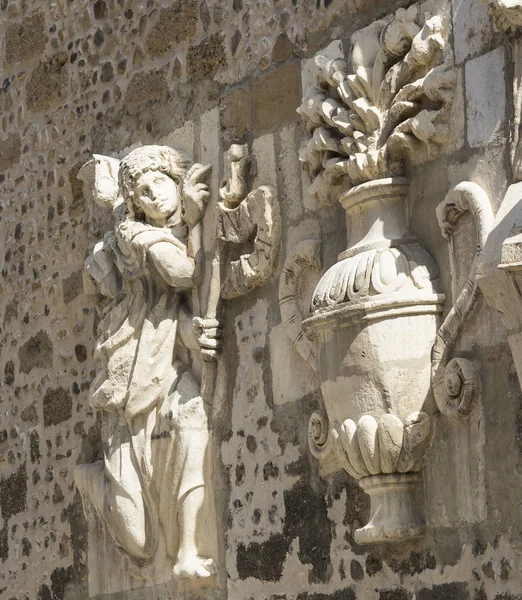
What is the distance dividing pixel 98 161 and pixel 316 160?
139 centimetres

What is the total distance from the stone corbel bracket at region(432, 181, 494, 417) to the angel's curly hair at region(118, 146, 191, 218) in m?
1.45

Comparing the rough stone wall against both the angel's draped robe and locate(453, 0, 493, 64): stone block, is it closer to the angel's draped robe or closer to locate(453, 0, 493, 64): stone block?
locate(453, 0, 493, 64): stone block

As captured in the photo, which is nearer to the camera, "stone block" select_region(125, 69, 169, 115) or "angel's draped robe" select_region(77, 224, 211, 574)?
"angel's draped robe" select_region(77, 224, 211, 574)

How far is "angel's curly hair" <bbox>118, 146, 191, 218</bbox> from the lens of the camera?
6.04 metres

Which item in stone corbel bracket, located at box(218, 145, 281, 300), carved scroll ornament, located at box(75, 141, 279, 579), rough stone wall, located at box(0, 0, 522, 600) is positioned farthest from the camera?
carved scroll ornament, located at box(75, 141, 279, 579)

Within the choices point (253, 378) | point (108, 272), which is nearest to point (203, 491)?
point (253, 378)

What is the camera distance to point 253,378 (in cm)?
569

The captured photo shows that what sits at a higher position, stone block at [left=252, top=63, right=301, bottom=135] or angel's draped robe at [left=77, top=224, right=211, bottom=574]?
stone block at [left=252, top=63, right=301, bottom=135]

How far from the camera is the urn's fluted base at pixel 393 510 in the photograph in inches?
192

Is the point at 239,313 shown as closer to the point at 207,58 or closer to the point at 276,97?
the point at 276,97

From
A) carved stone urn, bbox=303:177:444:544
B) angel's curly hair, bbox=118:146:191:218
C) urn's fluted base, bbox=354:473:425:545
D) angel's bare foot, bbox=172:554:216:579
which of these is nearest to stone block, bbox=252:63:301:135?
angel's curly hair, bbox=118:146:191:218

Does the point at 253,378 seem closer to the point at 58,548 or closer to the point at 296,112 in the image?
the point at 296,112

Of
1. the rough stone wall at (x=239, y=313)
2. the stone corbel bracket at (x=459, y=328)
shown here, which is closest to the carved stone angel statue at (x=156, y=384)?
the rough stone wall at (x=239, y=313)

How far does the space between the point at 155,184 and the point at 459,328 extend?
1.63 metres
